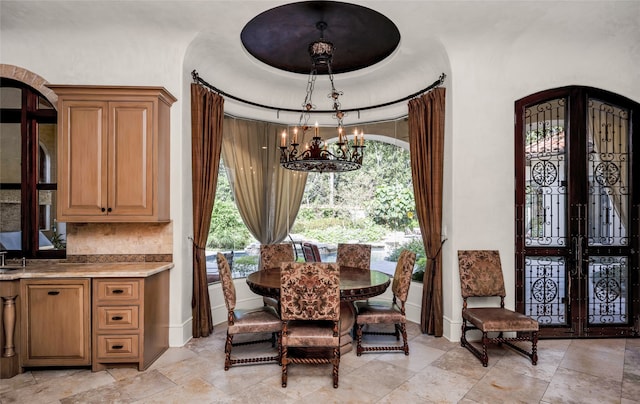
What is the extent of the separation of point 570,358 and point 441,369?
51.9 inches

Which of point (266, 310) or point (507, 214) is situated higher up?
point (507, 214)

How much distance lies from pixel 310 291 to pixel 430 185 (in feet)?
6.82

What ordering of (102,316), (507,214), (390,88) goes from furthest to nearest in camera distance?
(390,88), (507,214), (102,316)

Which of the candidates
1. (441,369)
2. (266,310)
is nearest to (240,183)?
(266,310)

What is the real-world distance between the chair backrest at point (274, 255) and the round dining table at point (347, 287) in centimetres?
33

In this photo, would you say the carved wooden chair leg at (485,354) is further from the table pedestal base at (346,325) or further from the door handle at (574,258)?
the door handle at (574,258)

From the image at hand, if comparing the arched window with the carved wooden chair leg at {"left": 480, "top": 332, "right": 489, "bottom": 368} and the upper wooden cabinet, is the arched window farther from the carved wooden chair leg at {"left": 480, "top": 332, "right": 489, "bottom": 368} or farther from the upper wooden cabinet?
the carved wooden chair leg at {"left": 480, "top": 332, "right": 489, "bottom": 368}

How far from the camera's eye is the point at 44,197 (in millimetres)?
3680

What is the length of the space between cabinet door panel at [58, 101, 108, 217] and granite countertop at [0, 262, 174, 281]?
52 centimetres

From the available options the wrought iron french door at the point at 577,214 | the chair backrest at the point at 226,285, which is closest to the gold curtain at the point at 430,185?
the wrought iron french door at the point at 577,214

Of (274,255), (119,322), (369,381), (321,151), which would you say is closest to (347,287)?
(369,381)

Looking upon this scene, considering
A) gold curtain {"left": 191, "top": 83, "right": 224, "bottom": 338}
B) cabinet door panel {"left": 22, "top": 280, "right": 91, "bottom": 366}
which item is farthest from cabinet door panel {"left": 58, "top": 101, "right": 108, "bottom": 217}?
gold curtain {"left": 191, "top": 83, "right": 224, "bottom": 338}

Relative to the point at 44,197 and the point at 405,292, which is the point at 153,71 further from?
the point at 405,292

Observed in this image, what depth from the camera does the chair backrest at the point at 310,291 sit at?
2.81 metres
